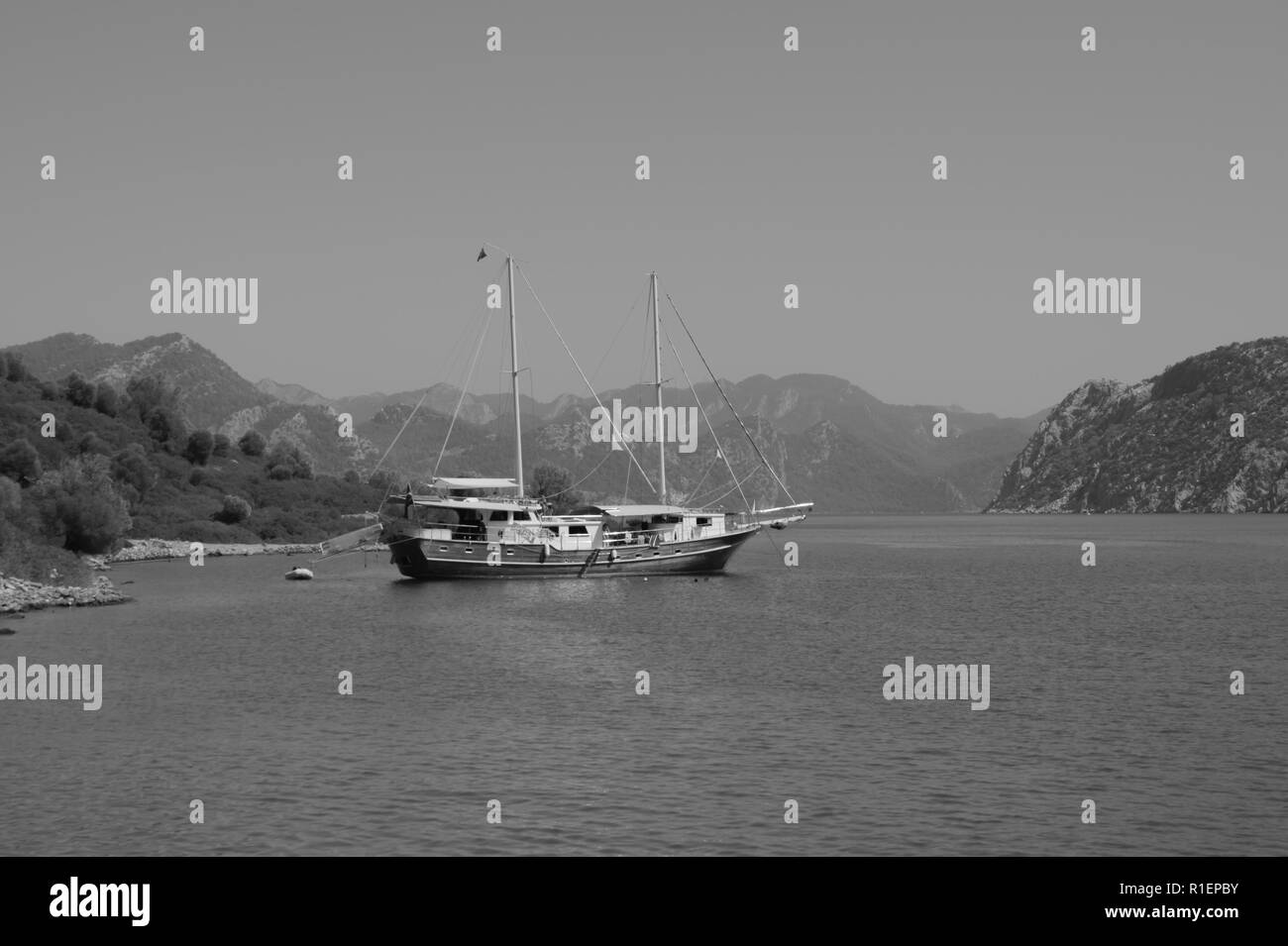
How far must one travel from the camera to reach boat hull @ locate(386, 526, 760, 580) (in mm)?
94125

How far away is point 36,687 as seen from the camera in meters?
44.6

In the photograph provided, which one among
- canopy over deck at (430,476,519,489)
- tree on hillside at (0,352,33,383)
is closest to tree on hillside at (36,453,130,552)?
canopy over deck at (430,476,519,489)

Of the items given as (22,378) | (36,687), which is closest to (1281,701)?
(36,687)

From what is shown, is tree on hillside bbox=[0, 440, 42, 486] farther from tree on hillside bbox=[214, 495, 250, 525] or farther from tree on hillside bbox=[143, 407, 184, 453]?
tree on hillside bbox=[143, 407, 184, 453]

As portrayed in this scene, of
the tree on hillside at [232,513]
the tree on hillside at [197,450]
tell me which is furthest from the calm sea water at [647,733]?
the tree on hillside at [197,450]

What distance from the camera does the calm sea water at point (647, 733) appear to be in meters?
26.7

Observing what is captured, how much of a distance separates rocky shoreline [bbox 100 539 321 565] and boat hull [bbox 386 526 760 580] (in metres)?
39.1

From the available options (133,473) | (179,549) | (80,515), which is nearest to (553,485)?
(133,473)

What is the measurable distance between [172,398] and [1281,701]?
7048 inches

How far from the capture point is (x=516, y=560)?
9456cm

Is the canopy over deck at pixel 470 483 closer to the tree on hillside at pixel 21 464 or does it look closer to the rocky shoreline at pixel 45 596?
the rocky shoreline at pixel 45 596

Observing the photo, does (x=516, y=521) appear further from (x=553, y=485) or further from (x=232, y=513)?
(x=553, y=485)

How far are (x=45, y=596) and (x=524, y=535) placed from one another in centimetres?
3437
